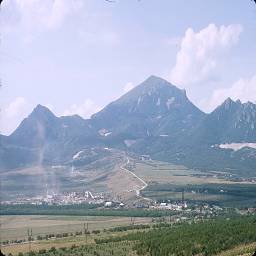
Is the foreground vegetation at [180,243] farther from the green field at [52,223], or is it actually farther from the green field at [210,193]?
the green field at [210,193]

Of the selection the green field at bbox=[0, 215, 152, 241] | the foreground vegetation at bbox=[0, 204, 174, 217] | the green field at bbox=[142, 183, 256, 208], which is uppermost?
the green field at bbox=[142, 183, 256, 208]

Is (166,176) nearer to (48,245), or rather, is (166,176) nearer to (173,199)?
(173,199)

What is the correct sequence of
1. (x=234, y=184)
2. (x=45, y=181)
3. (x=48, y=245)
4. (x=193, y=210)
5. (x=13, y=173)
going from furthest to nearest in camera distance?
(x=13, y=173), (x=45, y=181), (x=234, y=184), (x=193, y=210), (x=48, y=245)

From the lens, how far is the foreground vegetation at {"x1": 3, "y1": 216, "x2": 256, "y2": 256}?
53.5m

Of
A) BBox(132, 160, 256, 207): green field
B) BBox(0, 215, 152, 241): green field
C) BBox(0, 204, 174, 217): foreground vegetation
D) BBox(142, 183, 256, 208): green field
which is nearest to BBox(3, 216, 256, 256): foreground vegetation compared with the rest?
BBox(0, 215, 152, 241): green field

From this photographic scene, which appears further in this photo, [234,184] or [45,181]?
[45,181]

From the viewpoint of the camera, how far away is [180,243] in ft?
183

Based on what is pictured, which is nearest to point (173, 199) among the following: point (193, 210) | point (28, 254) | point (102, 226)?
point (193, 210)

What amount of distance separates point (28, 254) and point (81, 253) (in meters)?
7.25

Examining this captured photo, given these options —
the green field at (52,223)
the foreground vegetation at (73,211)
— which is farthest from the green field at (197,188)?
the green field at (52,223)

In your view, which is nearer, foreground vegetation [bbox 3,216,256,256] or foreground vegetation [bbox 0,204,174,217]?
foreground vegetation [bbox 3,216,256,256]

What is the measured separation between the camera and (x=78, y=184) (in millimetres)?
165875

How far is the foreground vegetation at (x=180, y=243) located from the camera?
2105 inches

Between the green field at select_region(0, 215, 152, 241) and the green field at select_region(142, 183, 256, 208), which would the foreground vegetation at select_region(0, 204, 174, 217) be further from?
the green field at select_region(142, 183, 256, 208)
